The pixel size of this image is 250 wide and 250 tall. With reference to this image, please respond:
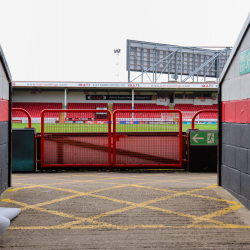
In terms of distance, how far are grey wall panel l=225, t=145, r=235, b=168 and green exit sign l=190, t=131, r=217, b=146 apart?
8.35ft

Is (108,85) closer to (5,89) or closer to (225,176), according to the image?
(5,89)

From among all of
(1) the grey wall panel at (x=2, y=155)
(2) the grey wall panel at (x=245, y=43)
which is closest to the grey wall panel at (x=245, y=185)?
(2) the grey wall panel at (x=245, y=43)

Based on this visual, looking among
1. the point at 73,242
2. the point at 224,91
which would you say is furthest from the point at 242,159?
the point at 73,242

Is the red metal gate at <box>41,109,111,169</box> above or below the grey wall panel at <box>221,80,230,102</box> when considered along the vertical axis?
below

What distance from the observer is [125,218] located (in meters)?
3.17

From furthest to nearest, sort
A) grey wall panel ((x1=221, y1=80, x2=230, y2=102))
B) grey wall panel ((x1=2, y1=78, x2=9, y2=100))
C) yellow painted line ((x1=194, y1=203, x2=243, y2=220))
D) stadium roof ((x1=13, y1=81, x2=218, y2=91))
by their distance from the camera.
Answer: stadium roof ((x1=13, y1=81, x2=218, y2=91)) → grey wall panel ((x1=221, y1=80, x2=230, y2=102)) → grey wall panel ((x1=2, y1=78, x2=9, y2=100)) → yellow painted line ((x1=194, y1=203, x2=243, y2=220))

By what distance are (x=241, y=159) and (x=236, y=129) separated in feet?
1.53

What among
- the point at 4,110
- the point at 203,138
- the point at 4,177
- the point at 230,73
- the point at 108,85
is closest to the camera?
the point at 230,73

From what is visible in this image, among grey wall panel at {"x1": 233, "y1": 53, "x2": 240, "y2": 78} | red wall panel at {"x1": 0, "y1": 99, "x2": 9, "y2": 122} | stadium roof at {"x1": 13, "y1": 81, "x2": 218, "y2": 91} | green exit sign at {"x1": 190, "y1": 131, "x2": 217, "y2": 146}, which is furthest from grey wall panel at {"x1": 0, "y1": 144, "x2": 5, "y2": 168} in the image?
stadium roof at {"x1": 13, "y1": 81, "x2": 218, "y2": 91}

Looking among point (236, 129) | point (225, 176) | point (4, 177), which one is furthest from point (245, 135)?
point (4, 177)

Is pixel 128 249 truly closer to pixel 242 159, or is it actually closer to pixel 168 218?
pixel 168 218

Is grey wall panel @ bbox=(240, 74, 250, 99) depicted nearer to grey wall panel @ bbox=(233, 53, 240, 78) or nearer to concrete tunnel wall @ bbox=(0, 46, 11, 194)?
grey wall panel @ bbox=(233, 53, 240, 78)

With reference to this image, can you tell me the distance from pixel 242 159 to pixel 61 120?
463 cm

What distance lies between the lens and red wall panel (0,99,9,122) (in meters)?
4.02
